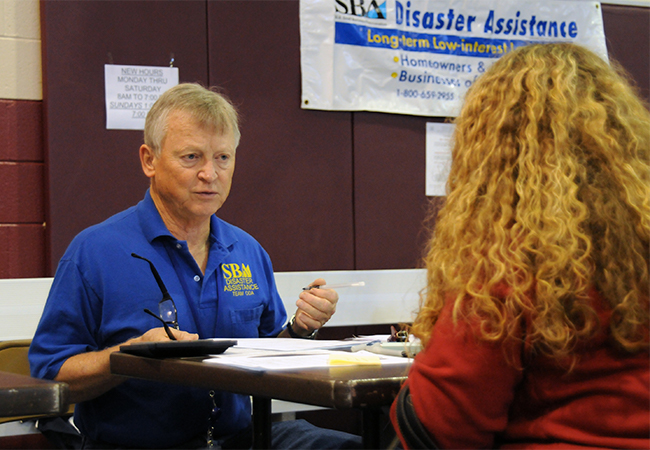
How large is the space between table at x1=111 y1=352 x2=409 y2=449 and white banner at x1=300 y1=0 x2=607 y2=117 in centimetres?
211

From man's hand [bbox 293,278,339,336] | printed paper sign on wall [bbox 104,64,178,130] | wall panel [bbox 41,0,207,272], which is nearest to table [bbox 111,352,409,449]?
man's hand [bbox 293,278,339,336]

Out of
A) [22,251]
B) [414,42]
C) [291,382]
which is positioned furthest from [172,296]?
[414,42]

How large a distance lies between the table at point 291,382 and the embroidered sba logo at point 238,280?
2.10 feet

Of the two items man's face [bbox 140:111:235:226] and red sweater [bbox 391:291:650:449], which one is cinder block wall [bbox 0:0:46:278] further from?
red sweater [bbox 391:291:650:449]

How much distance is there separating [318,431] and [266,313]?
1.58ft

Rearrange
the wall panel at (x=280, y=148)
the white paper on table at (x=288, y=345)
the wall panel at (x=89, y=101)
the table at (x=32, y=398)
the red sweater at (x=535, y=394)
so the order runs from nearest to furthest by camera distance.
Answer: the red sweater at (x=535, y=394)
the table at (x=32, y=398)
the white paper on table at (x=288, y=345)
the wall panel at (x=89, y=101)
the wall panel at (x=280, y=148)

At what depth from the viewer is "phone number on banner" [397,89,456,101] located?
11.1ft

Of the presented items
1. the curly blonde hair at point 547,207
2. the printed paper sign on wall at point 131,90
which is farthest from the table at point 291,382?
the printed paper sign on wall at point 131,90

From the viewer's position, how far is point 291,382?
3.34 ft

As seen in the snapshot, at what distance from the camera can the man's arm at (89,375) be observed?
1614 mm

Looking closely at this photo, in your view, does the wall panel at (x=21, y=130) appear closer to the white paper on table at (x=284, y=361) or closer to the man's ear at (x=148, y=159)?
the man's ear at (x=148, y=159)

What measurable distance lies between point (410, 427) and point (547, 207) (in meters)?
0.38

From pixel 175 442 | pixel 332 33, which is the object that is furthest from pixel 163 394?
pixel 332 33

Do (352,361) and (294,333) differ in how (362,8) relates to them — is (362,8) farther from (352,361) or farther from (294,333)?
(352,361)
